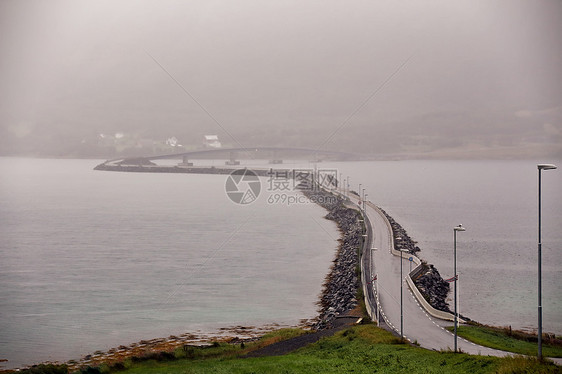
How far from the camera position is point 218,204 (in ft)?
307

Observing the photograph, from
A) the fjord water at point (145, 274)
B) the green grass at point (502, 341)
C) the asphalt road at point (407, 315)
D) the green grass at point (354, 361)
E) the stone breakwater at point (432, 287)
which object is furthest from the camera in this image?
the stone breakwater at point (432, 287)

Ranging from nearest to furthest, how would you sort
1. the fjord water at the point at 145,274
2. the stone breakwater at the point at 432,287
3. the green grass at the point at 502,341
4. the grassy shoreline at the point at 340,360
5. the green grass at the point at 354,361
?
the green grass at the point at 354,361
the grassy shoreline at the point at 340,360
the green grass at the point at 502,341
the fjord water at the point at 145,274
the stone breakwater at the point at 432,287

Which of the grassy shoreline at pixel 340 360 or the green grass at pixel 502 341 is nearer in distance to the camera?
the grassy shoreline at pixel 340 360

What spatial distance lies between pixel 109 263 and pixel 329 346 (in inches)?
1084

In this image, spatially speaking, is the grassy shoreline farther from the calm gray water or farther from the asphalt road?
the calm gray water

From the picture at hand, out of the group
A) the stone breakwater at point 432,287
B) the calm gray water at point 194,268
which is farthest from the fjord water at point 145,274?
the stone breakwater at point 432,287

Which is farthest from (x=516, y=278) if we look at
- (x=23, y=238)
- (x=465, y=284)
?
(x=23, y=238)

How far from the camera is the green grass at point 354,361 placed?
16141 millimetres

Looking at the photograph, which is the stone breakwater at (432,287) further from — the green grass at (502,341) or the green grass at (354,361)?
the green grass at (354,361)

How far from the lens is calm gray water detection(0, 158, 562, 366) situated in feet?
98.6

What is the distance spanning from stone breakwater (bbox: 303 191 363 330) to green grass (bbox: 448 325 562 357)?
20.7ft

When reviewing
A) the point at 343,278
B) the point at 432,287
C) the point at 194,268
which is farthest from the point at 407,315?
the point at 194,268

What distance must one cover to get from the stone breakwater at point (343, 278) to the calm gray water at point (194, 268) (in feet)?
3.00

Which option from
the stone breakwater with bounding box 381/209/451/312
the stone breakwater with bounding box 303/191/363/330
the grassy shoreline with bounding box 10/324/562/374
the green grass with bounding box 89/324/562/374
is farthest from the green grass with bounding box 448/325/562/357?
the stone breakwater with bounding box 303/191/363/330
